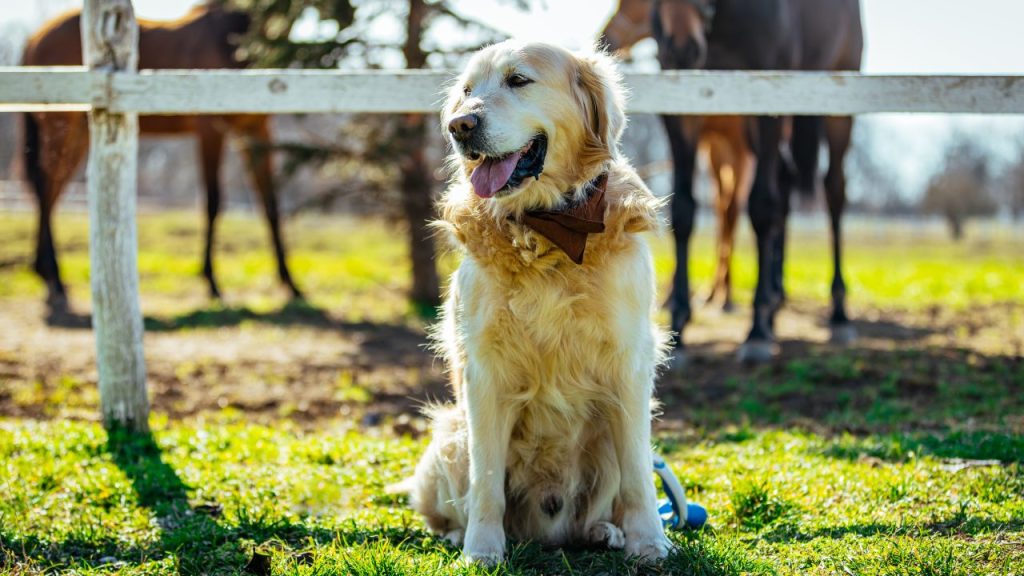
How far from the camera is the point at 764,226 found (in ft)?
23.0

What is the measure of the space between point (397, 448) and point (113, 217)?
1837 millimetres

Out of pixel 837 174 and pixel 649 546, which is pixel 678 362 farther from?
pixel 649 546

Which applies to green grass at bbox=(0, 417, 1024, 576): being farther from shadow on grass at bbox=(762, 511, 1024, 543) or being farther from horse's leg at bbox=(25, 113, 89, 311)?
horse's leg at bbox=(25, 113, 89, 311)

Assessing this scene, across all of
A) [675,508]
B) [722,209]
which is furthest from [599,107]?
[722,209]

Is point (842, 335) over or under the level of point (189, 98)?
under

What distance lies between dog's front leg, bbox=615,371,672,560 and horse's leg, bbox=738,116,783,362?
3808 mm

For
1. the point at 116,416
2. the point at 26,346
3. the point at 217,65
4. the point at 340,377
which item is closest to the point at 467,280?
the point at 116,416

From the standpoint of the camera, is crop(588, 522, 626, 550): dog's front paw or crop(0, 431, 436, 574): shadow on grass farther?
crop(588, 522, 626, 550): dog's front paw

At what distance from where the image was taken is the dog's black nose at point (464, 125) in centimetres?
297

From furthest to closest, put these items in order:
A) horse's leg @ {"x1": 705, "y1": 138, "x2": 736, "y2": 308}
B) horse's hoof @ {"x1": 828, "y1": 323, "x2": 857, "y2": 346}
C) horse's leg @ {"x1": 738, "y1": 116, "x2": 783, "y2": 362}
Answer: horse's leg @ {"x1": 705, "y1": 138, "x2": 736, "y2": 308}, horse's hoof @ {"x1": 828, "y1": 323, "x2": 857, "y2": 346}, horse's leg @ {"x1": 738, "y1": 116, "x2": 783, "y2": 362}

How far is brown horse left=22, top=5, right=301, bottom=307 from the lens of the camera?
9.88m

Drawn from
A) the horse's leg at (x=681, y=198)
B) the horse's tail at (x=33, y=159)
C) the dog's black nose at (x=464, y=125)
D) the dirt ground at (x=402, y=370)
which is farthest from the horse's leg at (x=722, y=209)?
the horse's tail at (x=33, y=159)

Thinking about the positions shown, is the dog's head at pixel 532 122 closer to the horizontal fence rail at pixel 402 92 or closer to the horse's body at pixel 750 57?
the horizontal fence rail at pixel 402 92

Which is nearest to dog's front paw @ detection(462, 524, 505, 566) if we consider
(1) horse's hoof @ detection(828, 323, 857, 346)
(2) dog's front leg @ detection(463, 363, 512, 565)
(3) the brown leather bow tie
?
(2) dog's front leg @ detection(463, 363, 512, 565)
